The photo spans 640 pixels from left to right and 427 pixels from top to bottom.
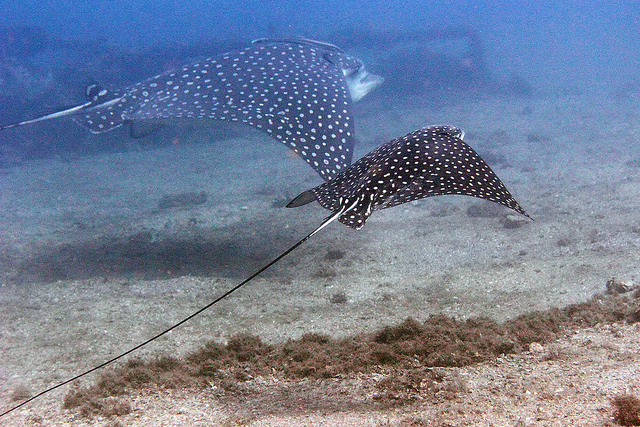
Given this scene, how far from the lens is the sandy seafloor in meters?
4.48

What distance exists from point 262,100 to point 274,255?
288cm

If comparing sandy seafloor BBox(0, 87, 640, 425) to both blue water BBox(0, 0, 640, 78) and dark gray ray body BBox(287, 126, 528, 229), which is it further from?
blue water BBox(0, 0, 640, 78)

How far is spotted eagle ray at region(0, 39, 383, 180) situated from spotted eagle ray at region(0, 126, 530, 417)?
74 cm

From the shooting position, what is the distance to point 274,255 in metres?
7.09

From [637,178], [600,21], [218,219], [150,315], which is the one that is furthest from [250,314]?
[600,21]

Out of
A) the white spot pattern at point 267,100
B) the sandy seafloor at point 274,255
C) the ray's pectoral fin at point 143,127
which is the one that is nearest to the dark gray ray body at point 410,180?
the white spot pattern at point 267,100

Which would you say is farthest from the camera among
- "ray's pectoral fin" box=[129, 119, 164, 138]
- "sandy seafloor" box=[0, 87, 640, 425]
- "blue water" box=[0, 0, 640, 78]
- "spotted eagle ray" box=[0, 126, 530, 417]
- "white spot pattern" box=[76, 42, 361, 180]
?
"blue water" box=[0, 0, 640, 78]

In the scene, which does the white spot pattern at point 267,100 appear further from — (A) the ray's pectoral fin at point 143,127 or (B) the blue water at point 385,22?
(B) the blue water at point 385,22

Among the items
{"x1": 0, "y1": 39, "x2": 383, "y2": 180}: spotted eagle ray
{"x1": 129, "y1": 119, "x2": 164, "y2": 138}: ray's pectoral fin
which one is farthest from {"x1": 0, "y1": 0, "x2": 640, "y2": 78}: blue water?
{"x1": 0, "y1": 39, "x2": 383, "y2": 180}: spotted eagle ray

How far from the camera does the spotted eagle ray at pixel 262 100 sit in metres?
5.26

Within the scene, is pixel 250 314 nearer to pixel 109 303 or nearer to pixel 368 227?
pixel 109 303

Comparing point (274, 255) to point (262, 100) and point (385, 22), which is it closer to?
point (262, 100)

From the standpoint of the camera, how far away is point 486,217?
8273mm

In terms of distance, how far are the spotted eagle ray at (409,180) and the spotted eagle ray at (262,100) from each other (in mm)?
741
